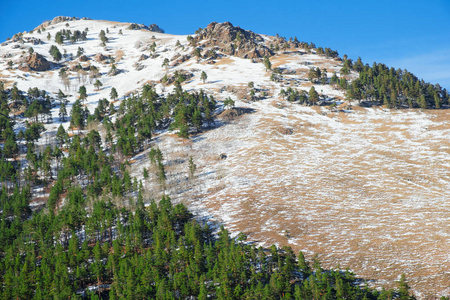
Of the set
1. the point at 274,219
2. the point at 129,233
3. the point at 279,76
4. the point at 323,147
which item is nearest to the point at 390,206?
the point at 274,219

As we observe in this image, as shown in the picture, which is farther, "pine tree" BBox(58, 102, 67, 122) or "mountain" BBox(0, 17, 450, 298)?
"pine tree" BBox(58, 102, 67, 122)

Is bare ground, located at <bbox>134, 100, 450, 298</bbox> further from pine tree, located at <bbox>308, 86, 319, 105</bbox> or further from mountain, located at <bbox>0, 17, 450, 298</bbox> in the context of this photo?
pine tree, located at <bbox>308, 86, 319, 105</bbox>

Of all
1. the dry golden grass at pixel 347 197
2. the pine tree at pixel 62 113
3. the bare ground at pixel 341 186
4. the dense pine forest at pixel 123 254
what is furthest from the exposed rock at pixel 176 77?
the dense pine forest at pixel 123 254

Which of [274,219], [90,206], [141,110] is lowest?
[274,219]

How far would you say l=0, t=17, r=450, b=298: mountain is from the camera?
5928 cm

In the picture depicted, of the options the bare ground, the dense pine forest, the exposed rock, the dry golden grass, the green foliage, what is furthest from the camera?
the exposed rock

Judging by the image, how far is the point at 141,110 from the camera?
142 meters

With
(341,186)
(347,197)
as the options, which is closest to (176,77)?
(341,186)

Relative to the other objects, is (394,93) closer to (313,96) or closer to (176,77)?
(313,96)

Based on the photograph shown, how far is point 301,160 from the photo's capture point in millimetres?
100188

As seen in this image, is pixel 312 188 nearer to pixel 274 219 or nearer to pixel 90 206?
pixel 274 219

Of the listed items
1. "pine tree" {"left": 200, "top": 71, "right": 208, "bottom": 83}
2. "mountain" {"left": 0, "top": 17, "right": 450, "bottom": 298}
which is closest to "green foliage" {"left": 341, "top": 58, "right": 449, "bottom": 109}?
"mountain" {"left": 0, "top": 17, "right": 450, "bottom": 298}

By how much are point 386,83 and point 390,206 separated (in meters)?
111

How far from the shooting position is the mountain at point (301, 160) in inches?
2334
